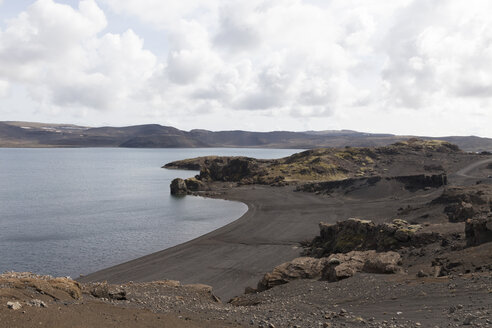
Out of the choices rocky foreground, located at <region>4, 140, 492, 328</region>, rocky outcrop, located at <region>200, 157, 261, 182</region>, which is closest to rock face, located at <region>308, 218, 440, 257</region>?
rocky foreground, located at <region>4, 140, 492, 328</region>

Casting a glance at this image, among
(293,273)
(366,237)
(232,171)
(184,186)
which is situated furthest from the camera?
(232,171)

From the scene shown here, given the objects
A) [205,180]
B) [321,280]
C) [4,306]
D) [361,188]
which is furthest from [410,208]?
[205,180]

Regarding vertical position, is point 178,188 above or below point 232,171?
below

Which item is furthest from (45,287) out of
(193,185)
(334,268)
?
(193,185)

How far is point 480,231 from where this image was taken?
2277 centimetres

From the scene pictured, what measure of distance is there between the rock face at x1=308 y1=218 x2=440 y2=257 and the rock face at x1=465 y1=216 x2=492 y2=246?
12.5 feet

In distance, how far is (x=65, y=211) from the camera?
6475 cm

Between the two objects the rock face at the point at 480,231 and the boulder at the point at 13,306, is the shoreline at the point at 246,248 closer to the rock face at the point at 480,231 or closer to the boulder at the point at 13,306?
the rock face at the point at 480,231

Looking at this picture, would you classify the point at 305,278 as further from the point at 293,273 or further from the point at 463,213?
the point at 463,213

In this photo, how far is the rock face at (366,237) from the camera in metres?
28.6

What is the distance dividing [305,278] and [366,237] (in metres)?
11.7

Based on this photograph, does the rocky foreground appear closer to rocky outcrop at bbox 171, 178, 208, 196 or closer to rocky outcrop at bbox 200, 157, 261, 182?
rocky outcrop at bbox 171, 178, 208, 196

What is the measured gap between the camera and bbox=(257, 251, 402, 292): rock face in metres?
21.7

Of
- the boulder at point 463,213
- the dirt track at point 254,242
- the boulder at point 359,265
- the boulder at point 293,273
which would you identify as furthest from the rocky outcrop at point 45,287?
the boulder at point 463,213
